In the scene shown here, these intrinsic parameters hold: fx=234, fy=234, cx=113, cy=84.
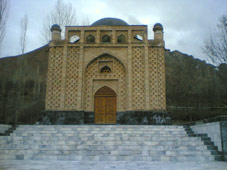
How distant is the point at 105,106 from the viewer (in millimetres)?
13008

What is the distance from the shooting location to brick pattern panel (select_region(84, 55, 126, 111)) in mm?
12953

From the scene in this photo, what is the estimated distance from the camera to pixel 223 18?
13.7 meters

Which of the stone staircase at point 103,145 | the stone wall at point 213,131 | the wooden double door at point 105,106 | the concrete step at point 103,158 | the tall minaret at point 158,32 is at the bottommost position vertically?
the concrete step at point 103,158

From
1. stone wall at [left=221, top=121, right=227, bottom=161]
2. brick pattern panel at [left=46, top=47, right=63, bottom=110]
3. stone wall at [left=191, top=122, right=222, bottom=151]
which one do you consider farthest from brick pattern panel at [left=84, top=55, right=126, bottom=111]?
stone wall at [left=221, top=121, right=227, bottom=161]

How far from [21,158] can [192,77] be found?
32052 millimetres

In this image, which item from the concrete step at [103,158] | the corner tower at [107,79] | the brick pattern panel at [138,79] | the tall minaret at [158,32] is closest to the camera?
the concrete step at [103,158]

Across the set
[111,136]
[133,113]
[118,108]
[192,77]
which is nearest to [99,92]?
[118,108]

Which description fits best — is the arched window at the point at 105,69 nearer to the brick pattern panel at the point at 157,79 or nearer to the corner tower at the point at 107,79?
the corner tower at the point at 107,79

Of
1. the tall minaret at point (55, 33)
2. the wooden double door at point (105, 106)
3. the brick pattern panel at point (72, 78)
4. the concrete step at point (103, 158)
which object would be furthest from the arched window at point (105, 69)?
the concrete step at point (103, 158)

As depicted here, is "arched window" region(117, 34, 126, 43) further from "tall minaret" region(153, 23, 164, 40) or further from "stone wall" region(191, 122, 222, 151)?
"stone wall" region(191, 122, 222, 151)

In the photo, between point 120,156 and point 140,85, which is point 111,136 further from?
point 140,85

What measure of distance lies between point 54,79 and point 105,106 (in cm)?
318

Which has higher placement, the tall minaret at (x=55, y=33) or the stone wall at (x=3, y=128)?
the tall minaret at (x=55, y=33)

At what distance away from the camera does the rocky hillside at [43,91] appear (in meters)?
23.3
